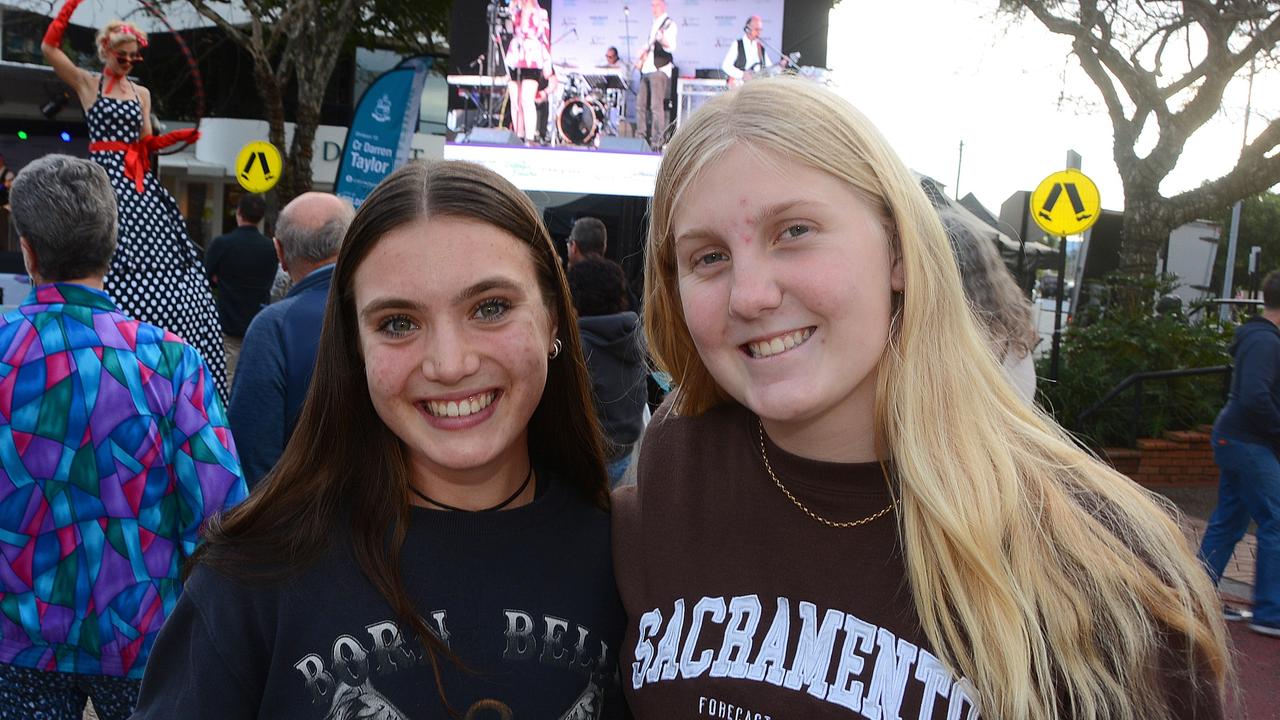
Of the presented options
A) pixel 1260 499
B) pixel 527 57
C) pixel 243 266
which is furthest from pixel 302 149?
pixel 1260 499

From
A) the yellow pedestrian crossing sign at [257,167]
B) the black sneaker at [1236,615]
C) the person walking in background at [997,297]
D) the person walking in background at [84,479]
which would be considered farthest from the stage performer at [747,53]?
the person walking in background at [84,479]

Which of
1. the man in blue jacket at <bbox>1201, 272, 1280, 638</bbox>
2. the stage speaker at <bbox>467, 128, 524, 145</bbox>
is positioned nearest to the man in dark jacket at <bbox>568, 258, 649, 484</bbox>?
the man in blue jacket at <bbox>1201, 272, 1280, 638</bbox>

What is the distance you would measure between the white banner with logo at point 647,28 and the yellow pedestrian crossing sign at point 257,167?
4.08 metres

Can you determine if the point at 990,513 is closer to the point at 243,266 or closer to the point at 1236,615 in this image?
the point at 1236,615

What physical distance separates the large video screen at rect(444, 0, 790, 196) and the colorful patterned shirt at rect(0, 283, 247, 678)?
9.62 meters

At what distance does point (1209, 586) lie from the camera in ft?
5.14

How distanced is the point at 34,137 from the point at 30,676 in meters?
7.58

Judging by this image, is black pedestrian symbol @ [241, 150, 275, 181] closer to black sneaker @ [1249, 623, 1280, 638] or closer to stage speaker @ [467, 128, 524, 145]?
stage speaker @ [467, 128, 524, 145]

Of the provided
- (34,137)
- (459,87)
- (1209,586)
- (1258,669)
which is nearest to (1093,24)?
(459,87)

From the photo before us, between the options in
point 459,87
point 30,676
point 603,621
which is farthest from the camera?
point 459,87

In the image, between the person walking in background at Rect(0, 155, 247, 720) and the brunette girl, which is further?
the person walking in background at Rect(0, 155, 247, 720)

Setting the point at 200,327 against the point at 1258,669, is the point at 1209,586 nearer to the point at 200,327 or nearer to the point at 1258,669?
the point at 200,327

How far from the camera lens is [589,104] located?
12.7 metres

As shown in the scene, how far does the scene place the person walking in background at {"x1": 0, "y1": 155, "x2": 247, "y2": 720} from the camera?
2643 mm
